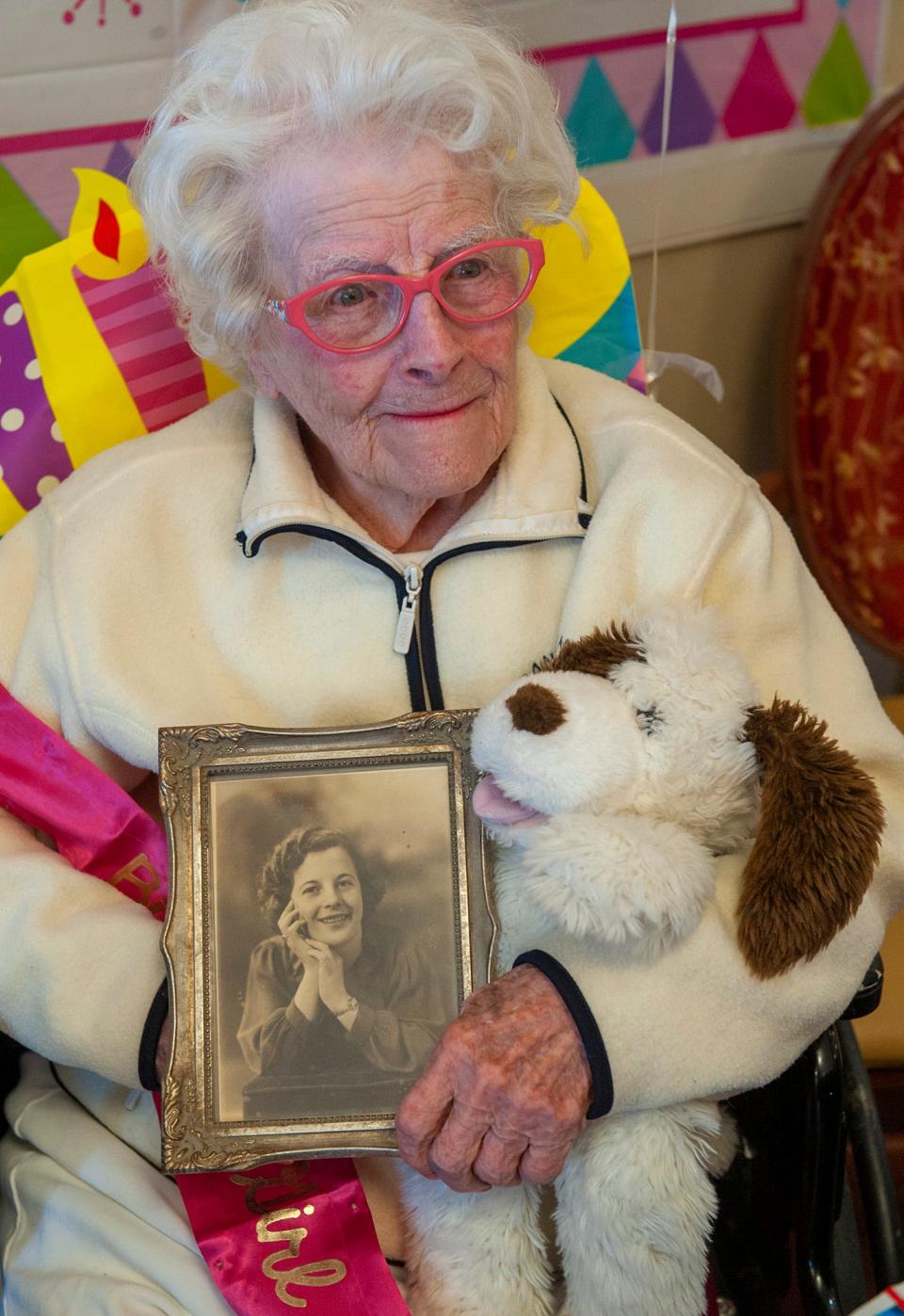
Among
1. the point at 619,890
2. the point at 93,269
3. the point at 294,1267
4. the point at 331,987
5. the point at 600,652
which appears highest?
the point at 93,269

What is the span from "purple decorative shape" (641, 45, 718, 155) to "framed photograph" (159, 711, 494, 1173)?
57.9 inches

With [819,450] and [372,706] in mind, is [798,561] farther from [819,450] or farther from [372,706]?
[819,450]

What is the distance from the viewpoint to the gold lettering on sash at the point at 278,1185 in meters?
1.26

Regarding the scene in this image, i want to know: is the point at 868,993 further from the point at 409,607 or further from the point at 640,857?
the point at 409,607

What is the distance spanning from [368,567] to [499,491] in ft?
0.55

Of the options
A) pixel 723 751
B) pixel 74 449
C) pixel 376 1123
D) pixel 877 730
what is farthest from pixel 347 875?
pixel 74 449

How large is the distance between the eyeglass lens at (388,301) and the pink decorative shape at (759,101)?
4.18ft

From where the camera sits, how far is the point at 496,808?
113 centimetres

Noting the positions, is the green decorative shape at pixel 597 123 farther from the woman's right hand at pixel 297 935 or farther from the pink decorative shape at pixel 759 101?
the woman's right hand at pixel 297 935

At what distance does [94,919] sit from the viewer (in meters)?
1.34

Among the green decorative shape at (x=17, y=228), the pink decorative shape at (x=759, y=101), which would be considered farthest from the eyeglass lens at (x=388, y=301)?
the pink decorative shape at (x=759, y=101)

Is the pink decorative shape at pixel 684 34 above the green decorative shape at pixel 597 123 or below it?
above

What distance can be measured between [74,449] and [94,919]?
65 centimetres

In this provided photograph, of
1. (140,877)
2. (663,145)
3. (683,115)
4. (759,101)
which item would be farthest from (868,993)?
(759,101)
